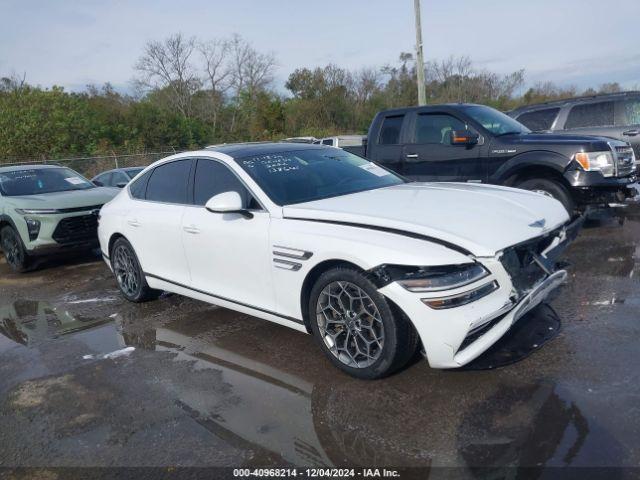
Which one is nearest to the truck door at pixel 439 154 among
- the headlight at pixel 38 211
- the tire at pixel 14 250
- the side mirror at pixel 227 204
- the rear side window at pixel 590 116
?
the rear side window at pixel 590 116

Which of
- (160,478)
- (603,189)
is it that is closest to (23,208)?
(160,478)

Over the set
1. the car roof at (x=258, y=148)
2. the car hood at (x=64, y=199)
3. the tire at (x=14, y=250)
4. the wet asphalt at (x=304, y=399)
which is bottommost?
the wet asphalt at (x=304, y=399)

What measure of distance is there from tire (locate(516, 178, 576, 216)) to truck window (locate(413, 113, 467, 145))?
1.19 meters

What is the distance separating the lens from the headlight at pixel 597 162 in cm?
661

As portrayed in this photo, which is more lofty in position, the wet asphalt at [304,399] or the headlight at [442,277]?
the headlight at [442,277]

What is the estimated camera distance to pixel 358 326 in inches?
135

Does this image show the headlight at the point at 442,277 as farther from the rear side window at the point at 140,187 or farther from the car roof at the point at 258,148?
the rear side window at the point at 140,187

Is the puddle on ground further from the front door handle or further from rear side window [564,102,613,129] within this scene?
rear side window [564,102,613,129]

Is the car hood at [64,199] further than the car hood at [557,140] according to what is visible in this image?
Yes

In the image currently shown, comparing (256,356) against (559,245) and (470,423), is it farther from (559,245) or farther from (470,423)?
(559,245)

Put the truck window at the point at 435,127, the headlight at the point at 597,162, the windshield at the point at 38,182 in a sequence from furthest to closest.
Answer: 1. the windshield at the point at 38,182
2. the truck window at the point at 435,127
3. the headlight at the point at 597,162

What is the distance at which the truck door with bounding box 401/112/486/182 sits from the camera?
24.0 feet

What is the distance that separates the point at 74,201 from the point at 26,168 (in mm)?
1800

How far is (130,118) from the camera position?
115 ft
